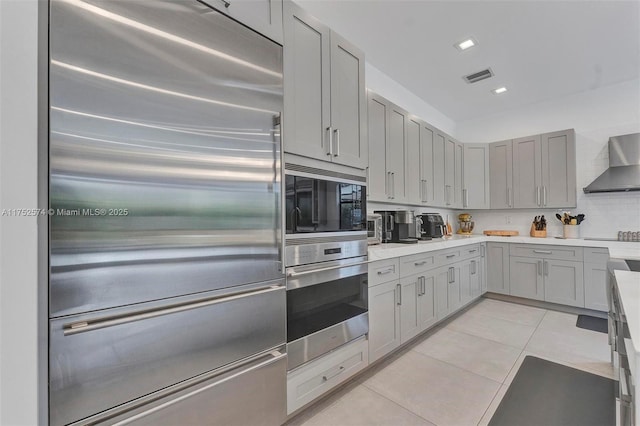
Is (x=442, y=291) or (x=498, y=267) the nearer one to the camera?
(x=442, y=291)

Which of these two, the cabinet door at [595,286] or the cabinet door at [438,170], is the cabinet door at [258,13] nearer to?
the cabinet door at [438,170]

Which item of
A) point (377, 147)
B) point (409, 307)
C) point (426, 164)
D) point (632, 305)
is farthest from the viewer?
point (426, 164)

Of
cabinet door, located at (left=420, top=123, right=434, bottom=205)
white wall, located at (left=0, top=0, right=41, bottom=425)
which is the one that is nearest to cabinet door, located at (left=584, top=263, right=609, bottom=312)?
cabinet door, located at (left=420, top=123, right=434, bottom=205)

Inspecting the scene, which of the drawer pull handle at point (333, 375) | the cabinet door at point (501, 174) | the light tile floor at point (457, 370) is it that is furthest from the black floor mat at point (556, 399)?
the cabinet door at point (501, 174)

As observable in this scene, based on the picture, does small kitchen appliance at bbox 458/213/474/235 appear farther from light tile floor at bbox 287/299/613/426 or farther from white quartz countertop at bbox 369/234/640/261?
light tile floor at bbox 287/299/613/426

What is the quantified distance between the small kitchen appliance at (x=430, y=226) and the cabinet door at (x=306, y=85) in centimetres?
219

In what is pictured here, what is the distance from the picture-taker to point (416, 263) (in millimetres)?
2582

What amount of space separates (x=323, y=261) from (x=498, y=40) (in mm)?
2872

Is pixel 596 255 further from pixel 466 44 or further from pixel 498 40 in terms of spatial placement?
pixel 466 44

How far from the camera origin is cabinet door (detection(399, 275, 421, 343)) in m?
2.39

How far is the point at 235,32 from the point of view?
1.31m

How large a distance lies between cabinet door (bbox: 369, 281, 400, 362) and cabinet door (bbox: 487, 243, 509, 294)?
259cm

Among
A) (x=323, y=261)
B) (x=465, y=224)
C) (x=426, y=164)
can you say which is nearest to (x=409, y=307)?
(x=323, y=261)

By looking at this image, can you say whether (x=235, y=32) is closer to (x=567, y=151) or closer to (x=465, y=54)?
(x=465, y=54)
